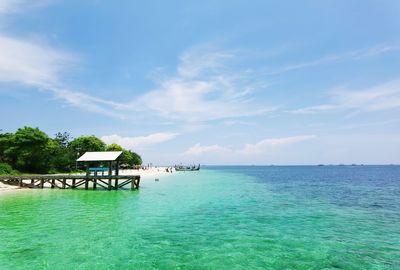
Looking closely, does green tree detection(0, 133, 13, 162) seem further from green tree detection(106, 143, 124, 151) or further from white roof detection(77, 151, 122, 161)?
green tree detection(106, 143, 124, 151)

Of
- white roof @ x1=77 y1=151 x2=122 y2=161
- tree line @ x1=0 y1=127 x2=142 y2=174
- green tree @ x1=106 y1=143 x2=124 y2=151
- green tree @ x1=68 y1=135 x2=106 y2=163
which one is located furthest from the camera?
green tree @ x1=106 y1=143 x2=124 y2=151

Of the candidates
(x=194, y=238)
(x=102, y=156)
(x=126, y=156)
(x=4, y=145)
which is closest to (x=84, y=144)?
(x=126, y=156)

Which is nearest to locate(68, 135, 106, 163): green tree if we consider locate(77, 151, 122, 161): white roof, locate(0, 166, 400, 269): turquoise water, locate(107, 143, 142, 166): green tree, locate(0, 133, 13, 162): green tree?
locate(107, 143, 142, 166): green tree

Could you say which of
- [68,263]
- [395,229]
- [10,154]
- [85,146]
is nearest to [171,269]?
[68,263]

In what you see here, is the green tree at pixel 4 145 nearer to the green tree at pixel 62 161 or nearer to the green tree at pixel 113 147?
the green tree at pixel 62 161

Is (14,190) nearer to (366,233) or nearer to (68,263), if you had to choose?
(68,263)

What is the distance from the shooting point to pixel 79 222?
20.8m

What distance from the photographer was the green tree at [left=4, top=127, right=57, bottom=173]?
192 feet

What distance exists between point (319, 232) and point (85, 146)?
84874 mm

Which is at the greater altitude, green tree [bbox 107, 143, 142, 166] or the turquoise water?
green tree [bbox 107, 143, 142, 166]

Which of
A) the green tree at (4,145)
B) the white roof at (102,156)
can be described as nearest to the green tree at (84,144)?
the green tree at (4,145)

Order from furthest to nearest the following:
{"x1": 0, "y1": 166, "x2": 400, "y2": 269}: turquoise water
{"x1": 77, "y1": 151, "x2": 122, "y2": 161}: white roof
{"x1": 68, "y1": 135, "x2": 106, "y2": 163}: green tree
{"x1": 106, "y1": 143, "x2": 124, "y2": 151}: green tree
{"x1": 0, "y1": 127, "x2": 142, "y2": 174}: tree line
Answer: {"x1": 106, "y1": 143, "x2": 124, "y2": 151}: green tree
{"x1": 68, "y1": 135, "x2": 106, "y2": 163}: green tree
{"x1": 0, "y1": 127, "x2": 142, "y2": 174}: tree line
{"x1": 77, "y1": 151, "x2": 122, "y2": 161}: white roof
{"x1": 0, "y1": 166, "x2": 400, "y2": 269}: turquoise water

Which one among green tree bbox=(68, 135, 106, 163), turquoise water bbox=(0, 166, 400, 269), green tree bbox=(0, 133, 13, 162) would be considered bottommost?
turquoise water bbox=(0, 166, 400, 269)

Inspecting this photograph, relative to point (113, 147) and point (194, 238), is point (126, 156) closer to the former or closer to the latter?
point (113, 147)
